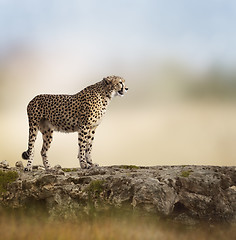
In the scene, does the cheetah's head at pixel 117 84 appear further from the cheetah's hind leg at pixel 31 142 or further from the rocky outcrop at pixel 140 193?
the rocky outcrop at pixel 140 193

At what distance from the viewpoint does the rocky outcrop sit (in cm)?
945

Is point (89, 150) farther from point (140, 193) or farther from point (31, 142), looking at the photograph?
point (140, 193)

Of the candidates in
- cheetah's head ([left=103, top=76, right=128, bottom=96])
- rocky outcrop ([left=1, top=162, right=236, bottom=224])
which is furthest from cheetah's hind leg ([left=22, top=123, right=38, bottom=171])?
cheetah's head ([left=103, top=76, right=128, bottom=96])

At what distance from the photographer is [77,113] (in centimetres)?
1292

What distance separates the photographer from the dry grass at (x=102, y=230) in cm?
806

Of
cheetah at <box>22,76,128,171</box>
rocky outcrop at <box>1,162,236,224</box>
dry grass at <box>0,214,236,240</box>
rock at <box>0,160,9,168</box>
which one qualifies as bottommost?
dry grass at <box>0,214,236,240</box>

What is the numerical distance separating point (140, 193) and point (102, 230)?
1332 mm

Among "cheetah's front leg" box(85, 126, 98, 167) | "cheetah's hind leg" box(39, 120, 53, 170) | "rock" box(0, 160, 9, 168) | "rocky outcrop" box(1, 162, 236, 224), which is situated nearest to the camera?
"rocky outcrop" box(1, 162, 236, 224)

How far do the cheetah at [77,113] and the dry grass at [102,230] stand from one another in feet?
11.0

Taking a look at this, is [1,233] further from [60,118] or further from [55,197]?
[60,118]

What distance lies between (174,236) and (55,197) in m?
2.86

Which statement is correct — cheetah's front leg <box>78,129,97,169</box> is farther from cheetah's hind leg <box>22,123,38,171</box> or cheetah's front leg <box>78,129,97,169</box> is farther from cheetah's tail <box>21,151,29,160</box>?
cheetah's tail <box>21,151,29,160</box>

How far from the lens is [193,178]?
1027 cm

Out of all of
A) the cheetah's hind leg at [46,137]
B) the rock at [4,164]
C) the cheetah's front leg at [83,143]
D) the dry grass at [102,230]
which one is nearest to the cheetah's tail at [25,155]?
the cheetah's hind leg at [46,137]
